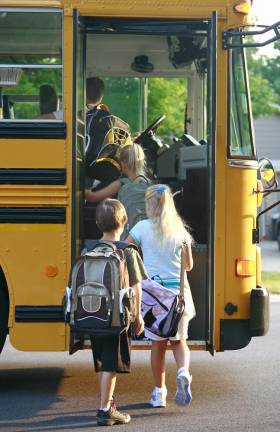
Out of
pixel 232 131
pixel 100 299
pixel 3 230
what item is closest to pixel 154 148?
pixel 232 131

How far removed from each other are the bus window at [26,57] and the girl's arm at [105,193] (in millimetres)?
770

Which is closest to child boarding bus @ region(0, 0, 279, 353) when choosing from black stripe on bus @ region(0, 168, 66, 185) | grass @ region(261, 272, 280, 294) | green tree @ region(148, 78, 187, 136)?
black stripe on bus @ region(0, 168, 66, 185)

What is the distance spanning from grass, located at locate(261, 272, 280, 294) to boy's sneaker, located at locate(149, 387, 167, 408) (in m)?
8.78

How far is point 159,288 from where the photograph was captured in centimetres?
690

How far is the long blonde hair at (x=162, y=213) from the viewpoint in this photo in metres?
6.89

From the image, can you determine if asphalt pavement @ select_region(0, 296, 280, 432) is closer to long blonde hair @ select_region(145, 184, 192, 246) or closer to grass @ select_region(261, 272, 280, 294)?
long blonde hair @ select_region(145, 184, 192, 246)

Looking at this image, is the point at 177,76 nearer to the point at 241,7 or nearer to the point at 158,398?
the point at 241,7

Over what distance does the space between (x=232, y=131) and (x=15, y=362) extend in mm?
3072

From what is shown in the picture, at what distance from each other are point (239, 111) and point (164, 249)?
1212 mm

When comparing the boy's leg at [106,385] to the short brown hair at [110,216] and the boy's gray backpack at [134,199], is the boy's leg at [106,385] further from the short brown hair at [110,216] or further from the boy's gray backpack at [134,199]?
the boy's gray backpack at [134,199]

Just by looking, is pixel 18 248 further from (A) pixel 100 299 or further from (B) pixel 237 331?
(B) pixel 237 331

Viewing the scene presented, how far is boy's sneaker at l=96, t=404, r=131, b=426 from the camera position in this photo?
6602mm

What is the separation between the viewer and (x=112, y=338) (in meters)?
6.47

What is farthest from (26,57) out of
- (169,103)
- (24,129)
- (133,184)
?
(169,103)
